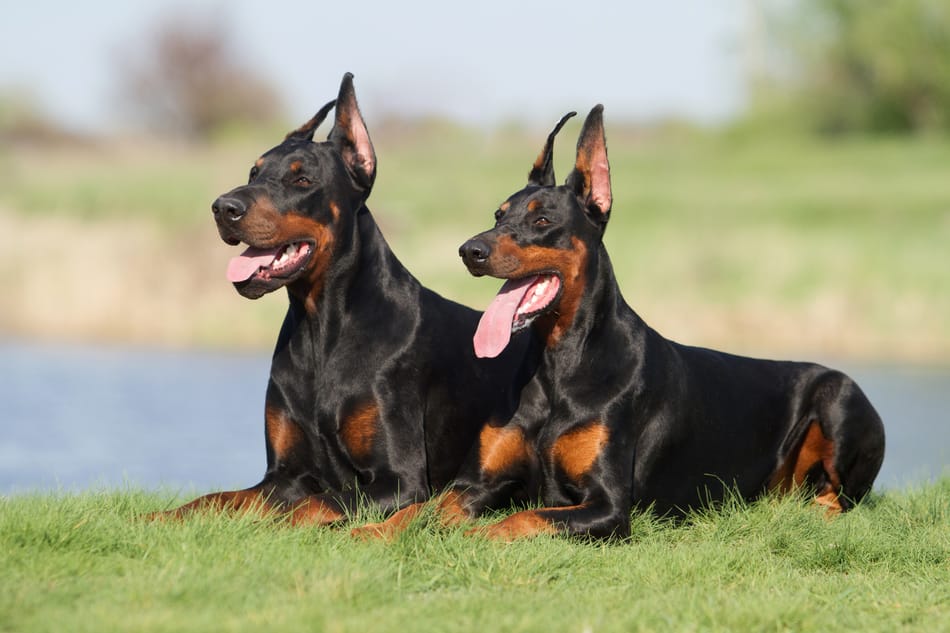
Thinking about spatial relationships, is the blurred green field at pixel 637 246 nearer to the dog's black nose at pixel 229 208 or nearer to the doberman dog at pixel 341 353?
the doberman dog at pixel 341 353

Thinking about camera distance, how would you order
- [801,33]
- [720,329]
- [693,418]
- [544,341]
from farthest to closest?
[801,33] → [720,329] → [693,418] → [544,341]

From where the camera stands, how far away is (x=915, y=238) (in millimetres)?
22625

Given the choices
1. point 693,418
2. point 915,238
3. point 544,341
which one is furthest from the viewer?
point 915,238

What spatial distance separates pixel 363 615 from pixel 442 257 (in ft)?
56.7

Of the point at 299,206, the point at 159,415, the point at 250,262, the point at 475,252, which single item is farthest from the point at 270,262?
the point at 159,415

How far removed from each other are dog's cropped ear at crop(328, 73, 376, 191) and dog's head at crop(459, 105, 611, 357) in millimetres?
649

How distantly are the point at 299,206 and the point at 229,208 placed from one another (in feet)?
1.06

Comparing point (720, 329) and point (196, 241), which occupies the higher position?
point (196, 241)

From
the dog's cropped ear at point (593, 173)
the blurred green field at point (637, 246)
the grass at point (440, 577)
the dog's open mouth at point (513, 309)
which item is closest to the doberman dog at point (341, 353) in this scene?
the dog's open mouth at point (513, 309)

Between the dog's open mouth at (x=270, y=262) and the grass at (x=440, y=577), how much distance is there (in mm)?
1055

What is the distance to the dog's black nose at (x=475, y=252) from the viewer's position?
509 centimetres

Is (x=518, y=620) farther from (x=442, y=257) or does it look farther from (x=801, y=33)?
(x=801, y=33)

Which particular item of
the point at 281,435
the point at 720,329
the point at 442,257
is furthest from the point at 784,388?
the point at 442,257

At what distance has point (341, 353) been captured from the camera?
217 inches
